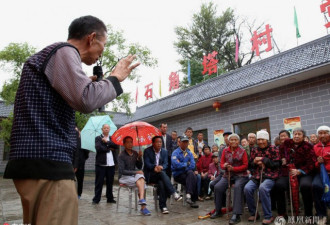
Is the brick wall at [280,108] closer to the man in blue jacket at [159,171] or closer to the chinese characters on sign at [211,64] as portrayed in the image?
the chinese characters on sign at [211,64]

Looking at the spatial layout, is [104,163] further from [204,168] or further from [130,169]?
[204,168]

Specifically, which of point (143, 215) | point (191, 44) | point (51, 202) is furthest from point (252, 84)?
point (191, 44)

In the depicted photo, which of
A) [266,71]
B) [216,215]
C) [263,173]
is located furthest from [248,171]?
[266,71]

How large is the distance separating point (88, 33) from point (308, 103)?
7.14 metres

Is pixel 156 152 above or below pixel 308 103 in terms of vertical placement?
below

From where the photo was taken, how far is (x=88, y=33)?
1.33 meters

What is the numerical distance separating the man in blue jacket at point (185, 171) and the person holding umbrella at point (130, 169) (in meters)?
0.82

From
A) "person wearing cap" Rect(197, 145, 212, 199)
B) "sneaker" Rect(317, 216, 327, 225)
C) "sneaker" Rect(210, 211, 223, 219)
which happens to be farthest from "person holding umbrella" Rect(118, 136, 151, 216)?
"sneaker" Rect(317, 216, 327, 225)

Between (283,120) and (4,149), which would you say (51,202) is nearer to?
(283,120)

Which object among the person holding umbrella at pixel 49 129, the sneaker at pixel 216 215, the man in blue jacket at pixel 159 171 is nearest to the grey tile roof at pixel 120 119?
the man in blue jacket at pixel 159 171

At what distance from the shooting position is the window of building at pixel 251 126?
8093mm

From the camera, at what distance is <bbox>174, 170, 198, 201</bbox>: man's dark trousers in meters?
5.31

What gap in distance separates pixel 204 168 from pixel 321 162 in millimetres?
3335

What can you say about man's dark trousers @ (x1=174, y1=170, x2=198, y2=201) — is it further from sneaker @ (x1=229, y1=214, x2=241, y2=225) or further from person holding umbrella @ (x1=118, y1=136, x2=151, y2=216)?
sneaker @ (x1=229, y1=214, x2=241, y2=225)
